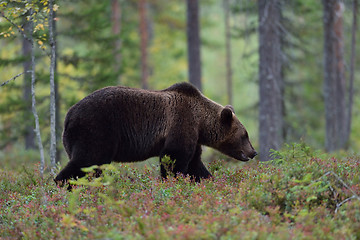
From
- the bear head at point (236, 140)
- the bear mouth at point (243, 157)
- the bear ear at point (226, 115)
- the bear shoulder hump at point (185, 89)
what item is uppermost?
the bear shoulder hump at point (185, 89)

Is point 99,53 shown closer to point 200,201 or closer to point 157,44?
point 200,201

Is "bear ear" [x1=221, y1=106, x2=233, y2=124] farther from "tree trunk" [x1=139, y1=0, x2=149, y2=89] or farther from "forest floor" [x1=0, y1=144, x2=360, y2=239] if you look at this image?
"tree trunk" [x1=139, y1=0, x2=149, y2=89]

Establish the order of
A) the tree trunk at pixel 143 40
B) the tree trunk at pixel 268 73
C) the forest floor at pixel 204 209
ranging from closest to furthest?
the forest floor at pixel 204 209 < the tree trunk at pixel 268 73 < the tree trunk at pixel 143 40

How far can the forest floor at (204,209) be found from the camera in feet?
17.4

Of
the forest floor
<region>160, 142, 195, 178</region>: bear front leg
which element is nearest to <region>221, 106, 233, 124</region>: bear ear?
<region>160, 142, 195, 178</region>: bear front leg

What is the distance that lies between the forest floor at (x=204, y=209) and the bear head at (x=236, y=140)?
191 centimetres

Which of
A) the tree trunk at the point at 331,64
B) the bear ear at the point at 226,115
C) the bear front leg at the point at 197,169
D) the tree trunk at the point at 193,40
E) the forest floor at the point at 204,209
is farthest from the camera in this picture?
the tree trunk at the point at 331,64

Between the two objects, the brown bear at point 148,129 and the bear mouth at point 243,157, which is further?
the bear mouth at point 243,157

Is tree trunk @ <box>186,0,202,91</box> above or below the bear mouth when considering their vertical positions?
above

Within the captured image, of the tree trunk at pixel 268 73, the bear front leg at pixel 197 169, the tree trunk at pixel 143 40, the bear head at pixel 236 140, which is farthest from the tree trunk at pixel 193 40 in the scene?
the bear front leg at pixel 197 169

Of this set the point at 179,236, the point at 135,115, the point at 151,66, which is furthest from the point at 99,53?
the point at 151,66

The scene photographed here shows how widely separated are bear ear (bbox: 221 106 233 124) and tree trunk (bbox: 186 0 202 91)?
1032 centimetres

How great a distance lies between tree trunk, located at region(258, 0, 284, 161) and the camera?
14539 mm

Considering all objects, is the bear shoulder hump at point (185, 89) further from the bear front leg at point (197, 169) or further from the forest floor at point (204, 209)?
the forest floor at point (204, 209)
